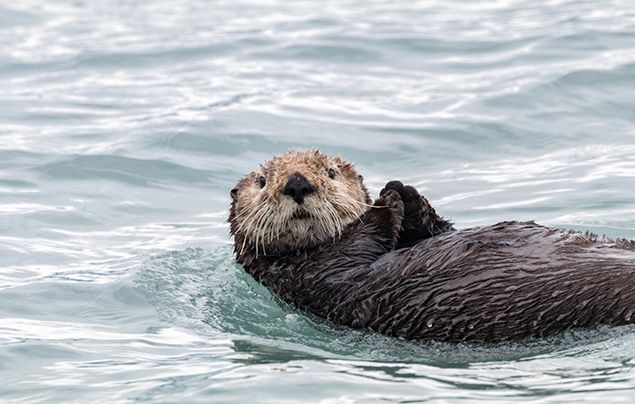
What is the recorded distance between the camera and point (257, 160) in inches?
422

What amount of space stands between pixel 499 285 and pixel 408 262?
556 mm

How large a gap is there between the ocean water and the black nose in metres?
0.69

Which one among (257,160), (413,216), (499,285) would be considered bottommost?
(499,285)

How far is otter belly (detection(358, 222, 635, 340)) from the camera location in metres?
5.48

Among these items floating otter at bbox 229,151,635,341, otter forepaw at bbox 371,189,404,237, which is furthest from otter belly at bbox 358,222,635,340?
otter forepaw at bbox 371,189,404,237

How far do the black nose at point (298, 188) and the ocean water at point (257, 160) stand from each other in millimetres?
690

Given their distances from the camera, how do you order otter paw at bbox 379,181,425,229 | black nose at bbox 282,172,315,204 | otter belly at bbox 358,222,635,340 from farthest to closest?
1. otter paw at bbox 379,181,425,229
2. black nose at bbox 282,172,315,204
3. otter belly at bbox 358,222,635,340

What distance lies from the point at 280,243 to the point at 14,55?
1002cm

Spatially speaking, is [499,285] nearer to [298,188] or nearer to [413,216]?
[413,216]

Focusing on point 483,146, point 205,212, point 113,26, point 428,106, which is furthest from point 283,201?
point 113,26

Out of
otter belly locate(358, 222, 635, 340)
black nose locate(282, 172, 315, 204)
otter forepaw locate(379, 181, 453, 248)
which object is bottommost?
otter belly locate(358, 222, 635, 340)

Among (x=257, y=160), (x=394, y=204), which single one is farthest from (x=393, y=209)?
(x=257, y=160)

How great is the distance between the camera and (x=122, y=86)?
13820 mm

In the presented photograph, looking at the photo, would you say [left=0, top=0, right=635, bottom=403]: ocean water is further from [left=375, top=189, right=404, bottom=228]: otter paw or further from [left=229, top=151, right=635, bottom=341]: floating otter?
[left=375, top=189, right=404, bottom=228]: otter paw
